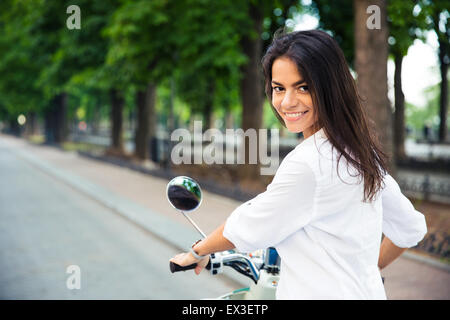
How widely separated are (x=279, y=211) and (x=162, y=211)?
8783 millimetres

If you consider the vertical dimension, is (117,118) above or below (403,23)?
below

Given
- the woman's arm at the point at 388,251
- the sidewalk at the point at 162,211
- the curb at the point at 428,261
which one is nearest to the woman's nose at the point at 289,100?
the woman's arm at the point at 388,251

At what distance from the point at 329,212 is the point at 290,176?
15 cm

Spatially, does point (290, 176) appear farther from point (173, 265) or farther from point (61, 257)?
point (61, 257)

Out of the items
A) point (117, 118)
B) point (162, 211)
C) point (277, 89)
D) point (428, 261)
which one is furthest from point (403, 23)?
point (117, 118)

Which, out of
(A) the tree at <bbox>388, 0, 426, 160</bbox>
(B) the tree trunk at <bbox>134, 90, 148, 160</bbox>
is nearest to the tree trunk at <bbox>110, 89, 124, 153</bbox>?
(B) the tree trunk at <bbox>134, 90, 148, 160</bbox>

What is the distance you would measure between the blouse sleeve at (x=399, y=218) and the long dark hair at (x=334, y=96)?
7.0 inches

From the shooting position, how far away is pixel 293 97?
56.5 inches

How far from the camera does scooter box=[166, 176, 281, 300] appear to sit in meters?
1.75

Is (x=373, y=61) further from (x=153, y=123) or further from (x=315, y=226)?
(x=153, y=123)

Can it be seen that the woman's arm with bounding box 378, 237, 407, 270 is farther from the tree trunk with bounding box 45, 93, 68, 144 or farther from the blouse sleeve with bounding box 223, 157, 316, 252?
the tree trunk with bounding box 45, 93, 68, 144

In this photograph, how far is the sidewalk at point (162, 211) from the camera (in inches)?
212

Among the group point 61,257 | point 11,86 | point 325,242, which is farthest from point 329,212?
point 11,86
